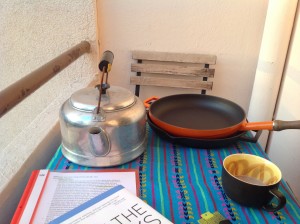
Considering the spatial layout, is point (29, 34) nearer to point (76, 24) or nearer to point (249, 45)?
point (76, 24)

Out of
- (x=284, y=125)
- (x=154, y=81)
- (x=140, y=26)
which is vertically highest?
(x=140, y=26)

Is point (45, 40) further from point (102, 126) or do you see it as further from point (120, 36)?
point (102, 126)

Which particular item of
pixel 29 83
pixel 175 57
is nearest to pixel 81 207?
pixel 29 83

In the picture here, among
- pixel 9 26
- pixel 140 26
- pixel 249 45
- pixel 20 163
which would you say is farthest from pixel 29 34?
pixel 249 45

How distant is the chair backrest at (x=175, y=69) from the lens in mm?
1306

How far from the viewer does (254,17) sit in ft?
4.06

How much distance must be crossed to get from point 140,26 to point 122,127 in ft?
2.71

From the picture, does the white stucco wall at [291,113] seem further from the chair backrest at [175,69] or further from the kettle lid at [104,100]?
the kettle lid at [104,100]

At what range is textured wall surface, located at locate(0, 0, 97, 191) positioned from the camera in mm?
1075

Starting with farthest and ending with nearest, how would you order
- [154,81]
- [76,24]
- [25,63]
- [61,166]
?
[154,81] < [25,63] < [76,24] < [61,166]

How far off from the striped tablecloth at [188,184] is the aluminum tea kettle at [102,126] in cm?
3

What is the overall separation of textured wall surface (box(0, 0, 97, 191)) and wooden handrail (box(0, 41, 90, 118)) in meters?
0.15

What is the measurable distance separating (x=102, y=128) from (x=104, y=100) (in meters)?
0.07

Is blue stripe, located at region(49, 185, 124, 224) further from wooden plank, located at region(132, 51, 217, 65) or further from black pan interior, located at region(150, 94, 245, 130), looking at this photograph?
wooden plank, located at region(132, 51, 217, 65)
